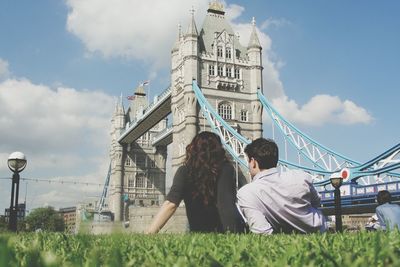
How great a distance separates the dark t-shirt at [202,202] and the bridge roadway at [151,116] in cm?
3362

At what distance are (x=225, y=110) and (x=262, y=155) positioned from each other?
3128cm

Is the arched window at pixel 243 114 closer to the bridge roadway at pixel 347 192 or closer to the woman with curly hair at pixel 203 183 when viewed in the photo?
the bridge roadway at pixel 347 192

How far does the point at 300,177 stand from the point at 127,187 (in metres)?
52.4

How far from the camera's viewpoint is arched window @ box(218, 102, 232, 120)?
34.9m

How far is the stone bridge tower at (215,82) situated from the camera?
33.9 m

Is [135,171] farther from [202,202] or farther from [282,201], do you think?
[282,201]

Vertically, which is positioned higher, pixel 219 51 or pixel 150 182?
pixel 219 51

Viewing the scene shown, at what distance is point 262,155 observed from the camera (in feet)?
13.2

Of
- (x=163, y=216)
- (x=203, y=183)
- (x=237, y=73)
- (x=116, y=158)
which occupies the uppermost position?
(x=237, y=73)

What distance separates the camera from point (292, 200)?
150 inches

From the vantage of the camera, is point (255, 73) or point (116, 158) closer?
point (255, 73)

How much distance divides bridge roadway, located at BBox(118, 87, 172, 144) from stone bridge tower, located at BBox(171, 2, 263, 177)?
9.88 feet

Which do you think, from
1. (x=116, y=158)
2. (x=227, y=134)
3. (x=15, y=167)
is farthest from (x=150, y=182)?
(x=15, y=167)

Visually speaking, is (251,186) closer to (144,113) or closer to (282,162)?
(282,162)
